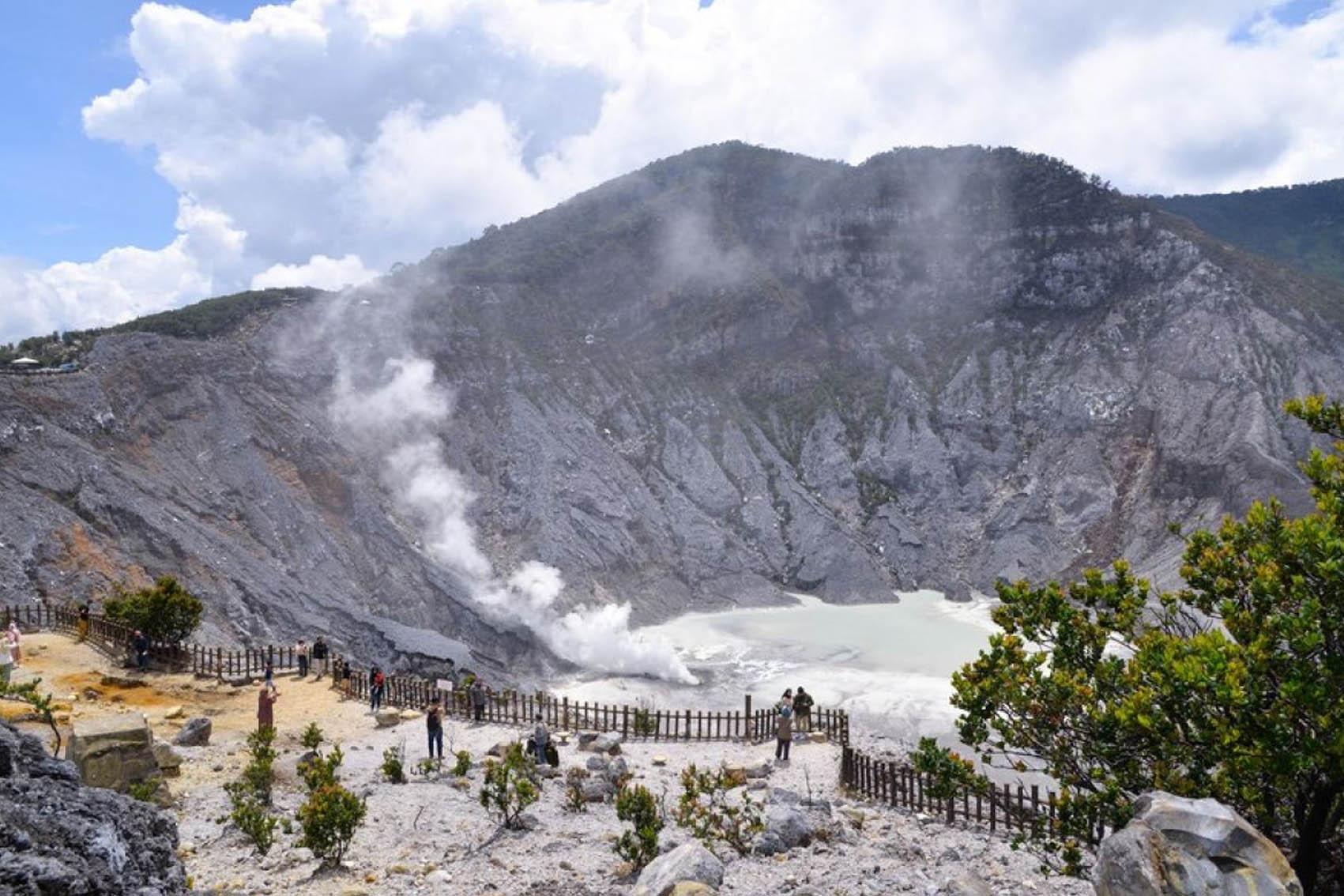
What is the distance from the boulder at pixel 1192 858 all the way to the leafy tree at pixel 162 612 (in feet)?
82.2

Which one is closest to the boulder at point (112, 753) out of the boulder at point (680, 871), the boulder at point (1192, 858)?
the boulder at point (680, 871)

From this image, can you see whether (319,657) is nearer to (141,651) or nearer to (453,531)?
(141,651)

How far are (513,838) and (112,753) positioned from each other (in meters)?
6.11

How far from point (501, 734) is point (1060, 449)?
53.1m

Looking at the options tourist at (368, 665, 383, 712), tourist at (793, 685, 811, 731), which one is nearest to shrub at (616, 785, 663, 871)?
tourist at (793, 685, 811, 731)

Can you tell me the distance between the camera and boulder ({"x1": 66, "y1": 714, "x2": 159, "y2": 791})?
13.0 meters

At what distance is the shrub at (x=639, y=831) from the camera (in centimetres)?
1159

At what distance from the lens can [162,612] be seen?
24656mm

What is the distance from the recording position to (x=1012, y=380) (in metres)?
70.1

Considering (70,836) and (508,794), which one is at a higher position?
(70,836)

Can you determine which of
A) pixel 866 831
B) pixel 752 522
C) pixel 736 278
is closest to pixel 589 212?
pixel 736 278

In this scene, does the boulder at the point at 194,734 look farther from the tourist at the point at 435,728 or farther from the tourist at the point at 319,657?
the tourist at the point at 319,657

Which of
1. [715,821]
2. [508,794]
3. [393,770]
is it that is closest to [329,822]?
[508,794]

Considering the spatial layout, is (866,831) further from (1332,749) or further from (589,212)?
(589,212)
